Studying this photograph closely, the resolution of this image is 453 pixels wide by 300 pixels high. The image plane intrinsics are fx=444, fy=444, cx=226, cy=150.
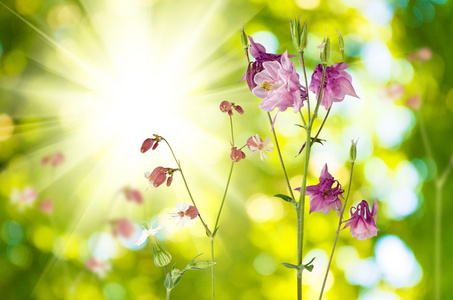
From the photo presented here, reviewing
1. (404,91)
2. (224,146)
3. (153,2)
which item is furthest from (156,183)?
(404,91)

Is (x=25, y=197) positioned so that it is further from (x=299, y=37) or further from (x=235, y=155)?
(x=299, y=37)

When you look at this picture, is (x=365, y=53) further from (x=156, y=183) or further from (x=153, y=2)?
(x=156, y=183)

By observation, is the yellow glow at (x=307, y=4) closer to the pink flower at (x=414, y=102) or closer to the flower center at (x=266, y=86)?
the pink flower at (x=414, y=102)

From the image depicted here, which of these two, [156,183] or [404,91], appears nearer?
[156,183]

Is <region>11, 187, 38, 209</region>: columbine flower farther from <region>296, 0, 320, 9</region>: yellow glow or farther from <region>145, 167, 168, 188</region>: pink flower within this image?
<region>296, 0, 320, 9</region>: yellow glow

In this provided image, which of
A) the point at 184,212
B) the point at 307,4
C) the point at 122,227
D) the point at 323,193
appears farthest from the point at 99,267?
the point at 307,4
